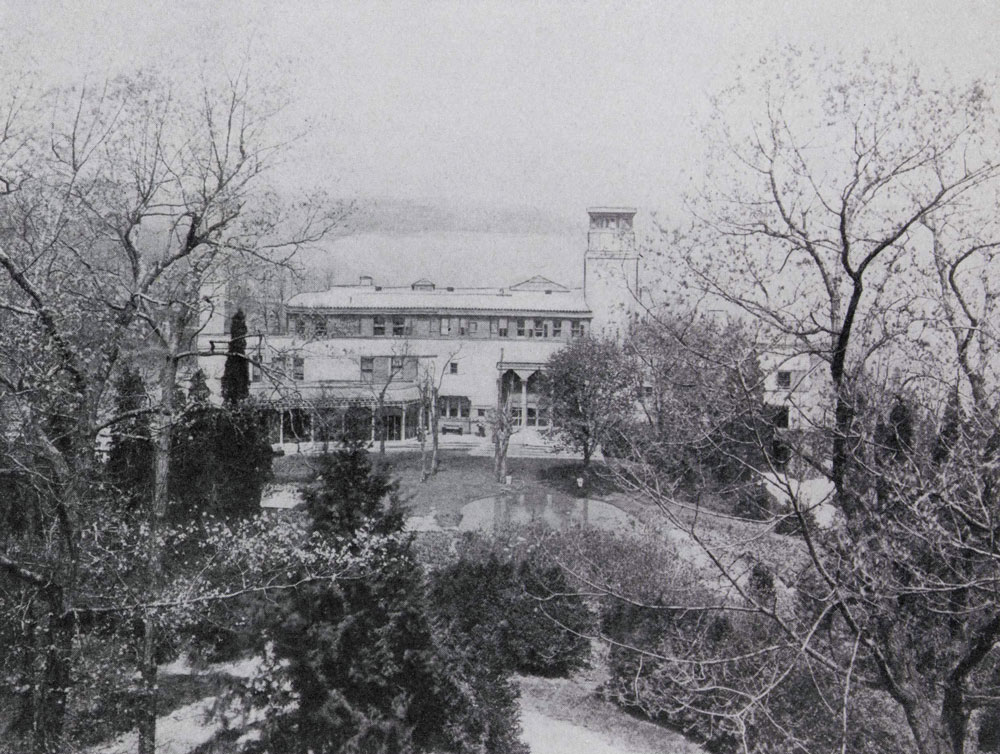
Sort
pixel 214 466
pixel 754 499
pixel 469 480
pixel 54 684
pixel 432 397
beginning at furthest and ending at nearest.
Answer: pixel 432 397 → pixel 469 480 → pixel 214 466 → pixel 754 499 → pixel 54 684

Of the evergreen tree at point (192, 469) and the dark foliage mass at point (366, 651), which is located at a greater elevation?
the evergreen tree at point (192, 469)

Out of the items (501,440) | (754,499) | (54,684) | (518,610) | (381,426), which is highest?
(381,426)

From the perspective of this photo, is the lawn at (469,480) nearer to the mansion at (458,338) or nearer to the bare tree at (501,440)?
the bare tree at (501,440)

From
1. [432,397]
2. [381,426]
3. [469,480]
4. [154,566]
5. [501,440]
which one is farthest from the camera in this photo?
[432,397]

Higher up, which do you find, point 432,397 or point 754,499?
point 432,397

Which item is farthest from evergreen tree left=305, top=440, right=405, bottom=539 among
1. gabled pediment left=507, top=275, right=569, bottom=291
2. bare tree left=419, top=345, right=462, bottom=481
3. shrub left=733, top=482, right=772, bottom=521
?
gabled pediment left=507, top=275, right=569, bottom=291

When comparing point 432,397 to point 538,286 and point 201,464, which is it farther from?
point 201,464

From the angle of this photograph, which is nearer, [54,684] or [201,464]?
[54,684]

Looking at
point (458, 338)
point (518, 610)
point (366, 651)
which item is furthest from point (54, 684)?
point (458, 338)

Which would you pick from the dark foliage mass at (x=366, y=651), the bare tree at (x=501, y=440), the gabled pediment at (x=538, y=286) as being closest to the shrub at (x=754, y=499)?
the dark foliage mass at (x=366, y=651)
